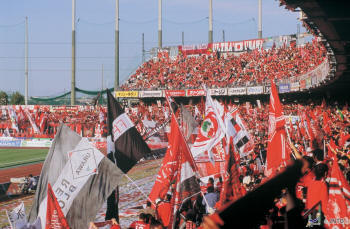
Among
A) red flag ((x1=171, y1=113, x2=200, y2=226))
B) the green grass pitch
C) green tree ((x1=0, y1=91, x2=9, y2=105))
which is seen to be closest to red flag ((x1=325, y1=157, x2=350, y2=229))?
red flag ((x1=171, y1=113, x2=200, y2=226))

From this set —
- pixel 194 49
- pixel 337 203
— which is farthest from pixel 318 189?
pixel 194 49

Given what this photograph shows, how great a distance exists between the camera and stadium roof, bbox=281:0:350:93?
483 inches

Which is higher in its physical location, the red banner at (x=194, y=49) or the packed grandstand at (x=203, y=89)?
the red banner at (x=194, y=49)

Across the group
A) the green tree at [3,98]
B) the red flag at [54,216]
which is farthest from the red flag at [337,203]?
the green tree at [3,98]

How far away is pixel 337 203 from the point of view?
6.25 metres

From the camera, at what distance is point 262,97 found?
54.0 metres

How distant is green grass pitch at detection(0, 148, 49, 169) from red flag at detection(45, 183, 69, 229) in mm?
24381

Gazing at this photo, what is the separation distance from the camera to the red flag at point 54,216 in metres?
6.99

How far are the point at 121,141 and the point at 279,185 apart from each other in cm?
756

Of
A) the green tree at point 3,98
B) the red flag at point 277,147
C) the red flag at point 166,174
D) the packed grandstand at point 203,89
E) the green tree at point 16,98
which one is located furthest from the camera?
the green tree at point 16,98

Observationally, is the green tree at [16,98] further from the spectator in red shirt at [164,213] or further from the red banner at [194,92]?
the spectator in red shirt at [164,213]

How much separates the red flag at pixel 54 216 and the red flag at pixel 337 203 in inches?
151

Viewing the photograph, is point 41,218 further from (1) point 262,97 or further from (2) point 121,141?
(1) point 262,97

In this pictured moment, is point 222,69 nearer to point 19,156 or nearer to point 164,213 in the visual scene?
point 19,156
